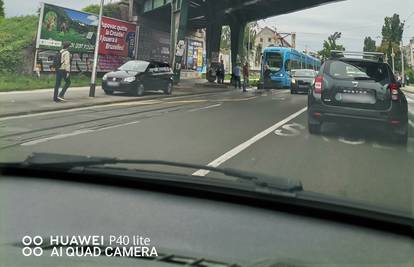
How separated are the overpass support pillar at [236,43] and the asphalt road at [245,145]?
3045 cm

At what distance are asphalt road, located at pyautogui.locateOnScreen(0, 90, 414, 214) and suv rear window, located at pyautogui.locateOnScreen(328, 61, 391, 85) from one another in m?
1.18

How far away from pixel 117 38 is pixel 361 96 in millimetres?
27296

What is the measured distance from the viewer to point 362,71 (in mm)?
9969

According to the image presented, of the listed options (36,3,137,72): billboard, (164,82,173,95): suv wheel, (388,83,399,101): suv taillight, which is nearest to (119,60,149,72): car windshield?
(164,82,173,95): suv wheel

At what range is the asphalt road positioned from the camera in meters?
6.34

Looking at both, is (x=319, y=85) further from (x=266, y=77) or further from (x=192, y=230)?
(x=266, y=77)

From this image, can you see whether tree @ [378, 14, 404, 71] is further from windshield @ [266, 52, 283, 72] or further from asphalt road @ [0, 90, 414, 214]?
windshield @ [266, 52, 283, 72]

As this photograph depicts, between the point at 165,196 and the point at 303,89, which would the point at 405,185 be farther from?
the point at 303,89

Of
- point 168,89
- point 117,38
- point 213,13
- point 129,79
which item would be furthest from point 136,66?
point 213,13

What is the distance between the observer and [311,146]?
919 cm

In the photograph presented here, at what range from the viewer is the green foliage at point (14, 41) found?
2853 centimetres

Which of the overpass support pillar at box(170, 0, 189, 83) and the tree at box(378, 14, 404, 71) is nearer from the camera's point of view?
the tree at box(378, 14, 404, 71)

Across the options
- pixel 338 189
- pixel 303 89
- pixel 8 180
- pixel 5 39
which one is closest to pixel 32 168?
pixel 8 180

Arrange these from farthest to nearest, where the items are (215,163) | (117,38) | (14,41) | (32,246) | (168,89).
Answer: (117,38), (14,41), (168,89), (215,163), (32,246)
